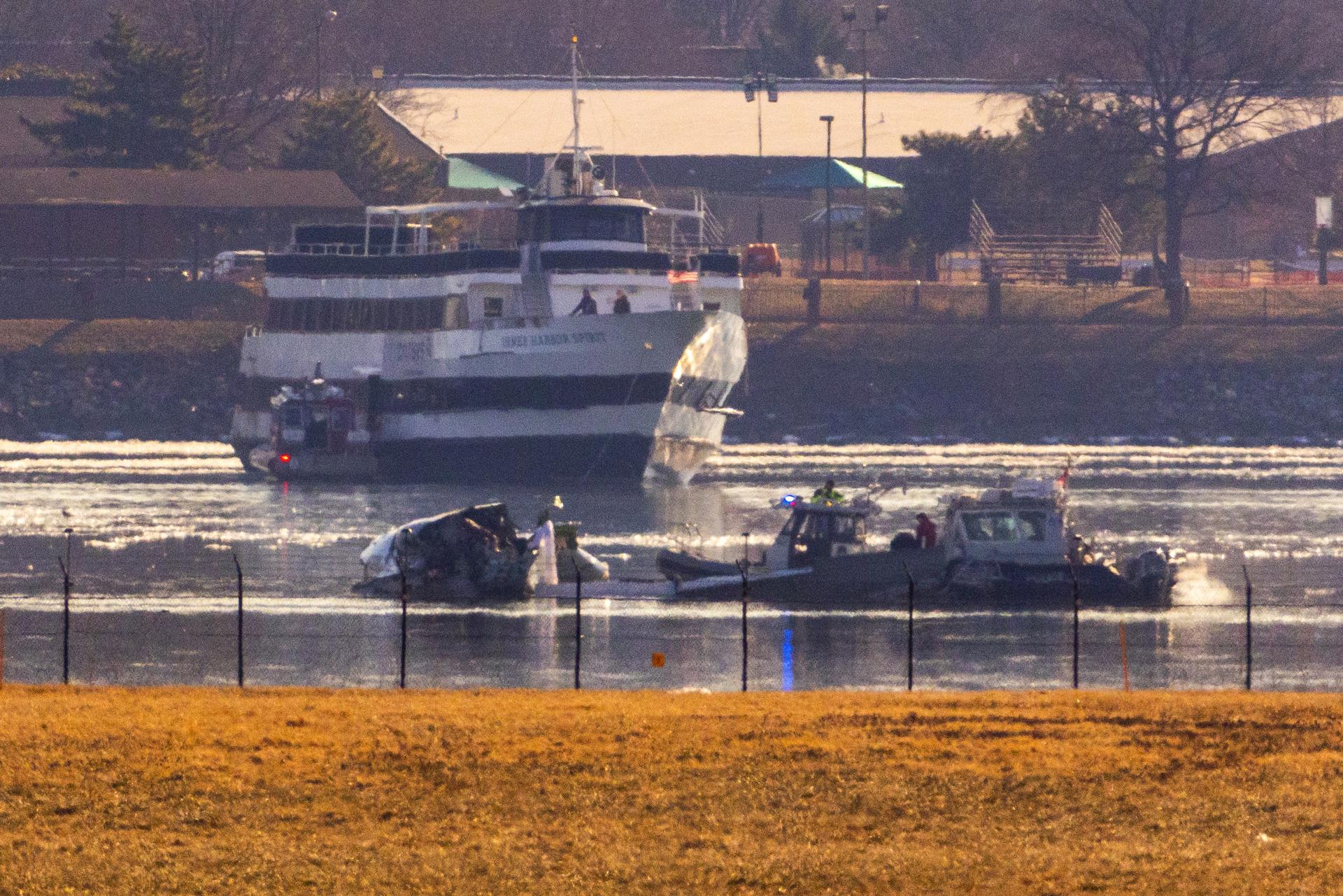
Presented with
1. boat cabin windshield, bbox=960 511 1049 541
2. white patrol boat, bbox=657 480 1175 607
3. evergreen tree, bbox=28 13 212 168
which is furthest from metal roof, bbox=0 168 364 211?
boat cabin windshield, bbox=960 511 1049 541

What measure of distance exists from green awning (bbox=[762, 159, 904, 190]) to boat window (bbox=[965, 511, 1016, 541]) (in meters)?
76.6

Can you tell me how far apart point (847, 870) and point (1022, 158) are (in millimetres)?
96072

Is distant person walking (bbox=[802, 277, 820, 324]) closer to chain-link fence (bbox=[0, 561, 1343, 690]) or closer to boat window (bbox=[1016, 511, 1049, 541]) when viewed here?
chain-link fence (bbox=[0, 561, 1343, 690])

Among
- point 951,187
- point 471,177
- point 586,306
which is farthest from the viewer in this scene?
point 471,177

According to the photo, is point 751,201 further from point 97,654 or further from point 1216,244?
point 97,654

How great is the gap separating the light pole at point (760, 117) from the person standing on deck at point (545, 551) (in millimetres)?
77046

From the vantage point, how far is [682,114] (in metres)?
140

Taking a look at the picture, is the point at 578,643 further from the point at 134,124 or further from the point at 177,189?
the point at 134,124

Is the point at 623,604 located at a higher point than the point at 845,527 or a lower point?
lower

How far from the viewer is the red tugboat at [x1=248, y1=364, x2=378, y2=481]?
3100 inches

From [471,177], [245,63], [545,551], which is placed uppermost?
[245,63]

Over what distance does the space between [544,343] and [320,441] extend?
10.3 metres

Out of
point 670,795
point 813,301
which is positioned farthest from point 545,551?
point 813,301

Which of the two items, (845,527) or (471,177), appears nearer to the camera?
(845,527)
